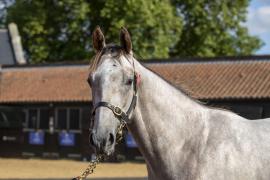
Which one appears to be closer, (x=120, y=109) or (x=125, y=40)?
(x=120, y=109)

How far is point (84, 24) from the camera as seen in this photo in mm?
38438

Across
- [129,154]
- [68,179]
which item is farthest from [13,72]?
[68,179]

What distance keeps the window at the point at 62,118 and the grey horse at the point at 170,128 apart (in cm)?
2475

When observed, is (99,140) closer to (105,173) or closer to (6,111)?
(105,173)

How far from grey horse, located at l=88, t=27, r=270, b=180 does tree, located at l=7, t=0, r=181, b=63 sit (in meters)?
29.7

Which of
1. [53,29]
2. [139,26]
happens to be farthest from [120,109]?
[53,29]

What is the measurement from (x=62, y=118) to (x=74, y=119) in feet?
2.77

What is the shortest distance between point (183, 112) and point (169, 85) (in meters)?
0.29

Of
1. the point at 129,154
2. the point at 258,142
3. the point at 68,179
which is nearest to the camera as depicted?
the point at 258,142

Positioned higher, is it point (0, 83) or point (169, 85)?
point (169, 85)

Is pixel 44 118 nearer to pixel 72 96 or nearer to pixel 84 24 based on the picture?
pixel 72 96

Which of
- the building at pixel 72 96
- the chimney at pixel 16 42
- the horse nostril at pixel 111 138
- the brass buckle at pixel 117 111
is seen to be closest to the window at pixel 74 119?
the building at pixel 72 96

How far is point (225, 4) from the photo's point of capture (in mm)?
41688

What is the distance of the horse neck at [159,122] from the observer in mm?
4539
